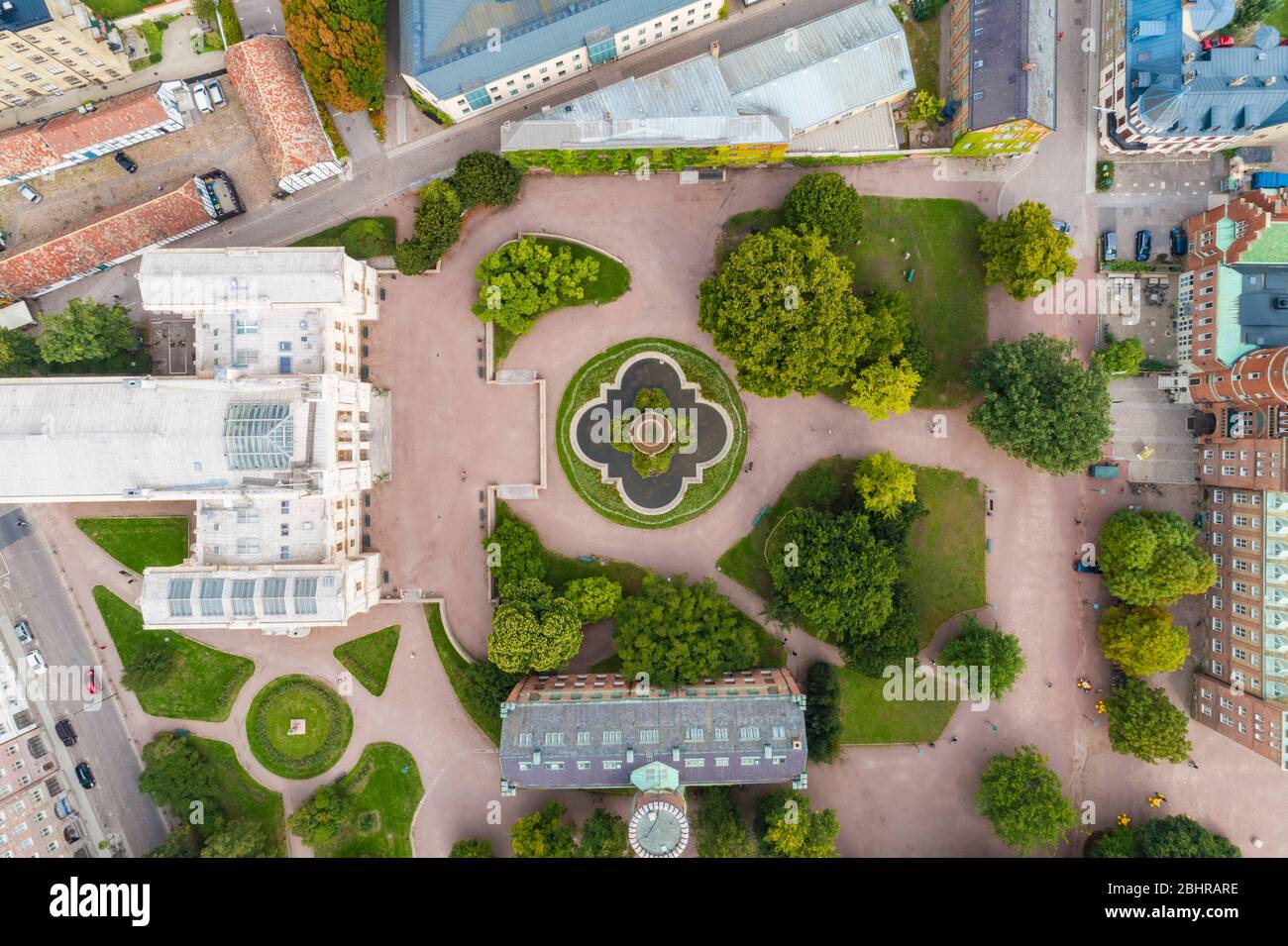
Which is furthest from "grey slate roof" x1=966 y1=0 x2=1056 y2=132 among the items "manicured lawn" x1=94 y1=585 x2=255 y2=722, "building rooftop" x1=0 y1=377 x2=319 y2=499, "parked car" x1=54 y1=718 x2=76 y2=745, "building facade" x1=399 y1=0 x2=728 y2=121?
"parked car" x1=54 y1=718 x2=76 y2=745

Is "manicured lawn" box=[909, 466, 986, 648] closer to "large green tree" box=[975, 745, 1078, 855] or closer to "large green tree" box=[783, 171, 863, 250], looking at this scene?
"large green tree" box=[975, 745, 1078, 855]

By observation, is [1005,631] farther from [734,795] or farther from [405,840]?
[405,840]

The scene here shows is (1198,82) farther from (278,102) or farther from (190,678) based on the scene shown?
(190,678)

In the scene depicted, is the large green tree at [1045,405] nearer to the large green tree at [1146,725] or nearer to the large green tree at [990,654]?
the large green tree at [990,654]

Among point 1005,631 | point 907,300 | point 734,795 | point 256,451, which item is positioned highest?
point 907,300

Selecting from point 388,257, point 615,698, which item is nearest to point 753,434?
point 615,698

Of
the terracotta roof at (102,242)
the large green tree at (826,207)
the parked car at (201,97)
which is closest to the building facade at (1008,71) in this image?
the large green tree at (826,207)
